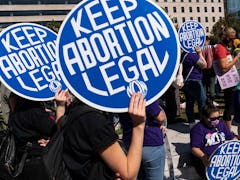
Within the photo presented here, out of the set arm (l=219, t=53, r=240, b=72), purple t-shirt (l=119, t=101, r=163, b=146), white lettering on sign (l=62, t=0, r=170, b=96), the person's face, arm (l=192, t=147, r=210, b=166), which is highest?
white lettering on sign (l=62, t=0, r=170, b=96)

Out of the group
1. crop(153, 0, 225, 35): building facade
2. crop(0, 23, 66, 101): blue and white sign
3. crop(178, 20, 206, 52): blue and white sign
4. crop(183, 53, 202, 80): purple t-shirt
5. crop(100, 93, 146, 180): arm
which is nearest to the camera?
crop(100, 93, 146, 180): arm

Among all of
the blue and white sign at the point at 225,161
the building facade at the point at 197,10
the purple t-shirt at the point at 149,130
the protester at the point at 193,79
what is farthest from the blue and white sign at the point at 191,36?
the building facade at the point at 197,10

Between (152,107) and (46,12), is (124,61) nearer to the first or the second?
(152,107)

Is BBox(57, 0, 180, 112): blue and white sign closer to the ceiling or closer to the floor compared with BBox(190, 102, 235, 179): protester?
closer to the ceiling

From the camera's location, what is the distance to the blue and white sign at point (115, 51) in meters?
1.47

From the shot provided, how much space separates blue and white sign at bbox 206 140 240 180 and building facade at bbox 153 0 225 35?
7912 cm

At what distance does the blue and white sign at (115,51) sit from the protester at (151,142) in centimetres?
100

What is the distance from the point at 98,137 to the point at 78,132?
0.33ft

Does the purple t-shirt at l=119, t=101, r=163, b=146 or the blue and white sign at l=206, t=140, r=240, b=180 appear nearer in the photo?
the purple t-shirt at l=119, t=101, r=163, b=146

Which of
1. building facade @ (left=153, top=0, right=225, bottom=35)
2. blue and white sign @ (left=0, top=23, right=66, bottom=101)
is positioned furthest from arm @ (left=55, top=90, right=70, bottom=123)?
building facade @ (left=153, top=0, right=225, bottom=35)

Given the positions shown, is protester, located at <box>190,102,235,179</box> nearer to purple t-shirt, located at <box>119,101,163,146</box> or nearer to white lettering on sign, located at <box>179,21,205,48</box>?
purple t-shirt, located at <box>119,101,163,146</box>

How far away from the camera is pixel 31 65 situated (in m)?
2.63

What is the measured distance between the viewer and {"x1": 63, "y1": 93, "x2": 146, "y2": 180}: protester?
1490mm

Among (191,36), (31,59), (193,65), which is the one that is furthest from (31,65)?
(191,36)
